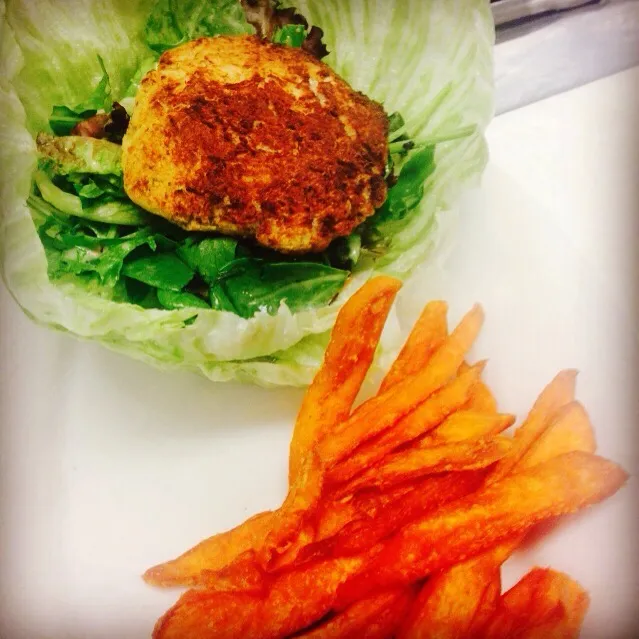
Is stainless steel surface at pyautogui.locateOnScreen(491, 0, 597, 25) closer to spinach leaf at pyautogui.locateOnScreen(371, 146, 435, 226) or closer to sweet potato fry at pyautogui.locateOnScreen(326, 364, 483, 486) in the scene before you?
spinach leaf at pyautogui.locateOnScreen(371, 146, 435, 226)

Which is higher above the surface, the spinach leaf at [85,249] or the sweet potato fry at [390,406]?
the spinach leaf at [85,249]

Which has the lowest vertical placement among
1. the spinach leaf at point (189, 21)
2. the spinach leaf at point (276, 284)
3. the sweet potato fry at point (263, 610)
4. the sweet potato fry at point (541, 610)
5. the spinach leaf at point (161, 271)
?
the sweet potato fry at point (541, 610)

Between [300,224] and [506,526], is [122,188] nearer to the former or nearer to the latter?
[300,224]

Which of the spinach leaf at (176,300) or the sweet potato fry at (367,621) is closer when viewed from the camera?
the sweet potato fry at (367,621)

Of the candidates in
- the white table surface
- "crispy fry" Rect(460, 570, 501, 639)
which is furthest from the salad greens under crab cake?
"crispy fry" Rect(460, 570, 501, 639)

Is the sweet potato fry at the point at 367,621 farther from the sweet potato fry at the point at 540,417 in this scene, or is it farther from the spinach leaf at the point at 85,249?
the spinach leaf at the point at 85,249

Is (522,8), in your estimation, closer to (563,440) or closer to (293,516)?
(563,440)

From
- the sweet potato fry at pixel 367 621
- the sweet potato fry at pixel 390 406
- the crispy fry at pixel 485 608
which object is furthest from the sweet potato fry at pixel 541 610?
the sweet potato fry at pixel 390 406
